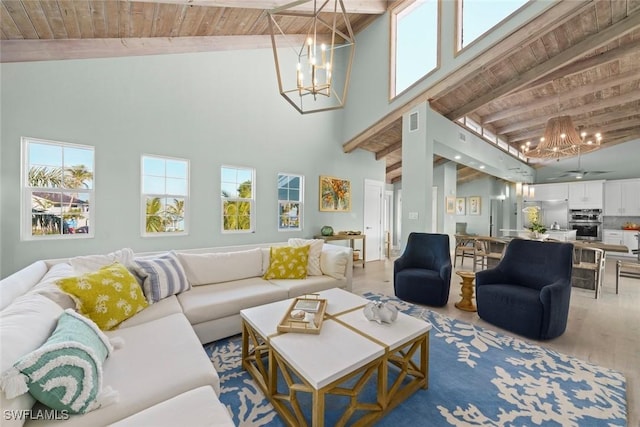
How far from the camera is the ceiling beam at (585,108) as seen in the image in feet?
15.5

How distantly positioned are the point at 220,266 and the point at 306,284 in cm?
103

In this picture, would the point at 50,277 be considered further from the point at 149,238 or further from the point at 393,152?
the point at 393,152

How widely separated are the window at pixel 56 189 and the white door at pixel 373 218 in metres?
5.31

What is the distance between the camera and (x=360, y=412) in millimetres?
1542

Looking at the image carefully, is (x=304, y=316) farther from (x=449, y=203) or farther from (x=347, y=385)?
(x=449, y=203)

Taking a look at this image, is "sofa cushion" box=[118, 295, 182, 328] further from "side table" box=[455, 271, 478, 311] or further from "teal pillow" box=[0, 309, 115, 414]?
"side table" box=[455, 271, 478, 311]

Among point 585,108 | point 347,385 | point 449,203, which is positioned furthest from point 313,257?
point 585,108

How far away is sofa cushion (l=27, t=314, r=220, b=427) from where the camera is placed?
1.08 m

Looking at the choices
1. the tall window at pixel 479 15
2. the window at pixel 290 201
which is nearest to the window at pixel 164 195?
the window at pixel 290 201

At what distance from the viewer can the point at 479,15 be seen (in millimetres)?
3430

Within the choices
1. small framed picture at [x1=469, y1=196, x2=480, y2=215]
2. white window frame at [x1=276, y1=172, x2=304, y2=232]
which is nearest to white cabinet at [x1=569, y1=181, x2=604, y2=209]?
small framed picture at [x1=469, y1=196, x2=480, y2=215]

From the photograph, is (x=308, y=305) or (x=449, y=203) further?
(x=449, y=203)

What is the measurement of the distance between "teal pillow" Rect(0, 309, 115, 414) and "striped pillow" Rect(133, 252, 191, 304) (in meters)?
1.11

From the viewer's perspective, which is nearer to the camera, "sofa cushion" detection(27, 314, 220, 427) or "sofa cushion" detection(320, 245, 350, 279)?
"sofa cushion" detection(27, 314, 220, 427)
